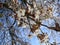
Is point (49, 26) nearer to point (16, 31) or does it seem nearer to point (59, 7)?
point (59, 7)

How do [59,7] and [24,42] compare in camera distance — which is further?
[59,7]

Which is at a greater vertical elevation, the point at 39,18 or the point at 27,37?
the point at 39,18

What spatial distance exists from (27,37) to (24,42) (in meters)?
0.09

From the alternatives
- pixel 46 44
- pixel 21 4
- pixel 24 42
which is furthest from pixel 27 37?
pixel 21 4

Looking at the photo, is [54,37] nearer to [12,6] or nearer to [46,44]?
[46,44]

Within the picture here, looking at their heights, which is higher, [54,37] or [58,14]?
[58,14]

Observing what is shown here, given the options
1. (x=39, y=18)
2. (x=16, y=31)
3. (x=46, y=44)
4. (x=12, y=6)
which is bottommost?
(x=46, y=44)

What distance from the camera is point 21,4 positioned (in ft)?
9.05

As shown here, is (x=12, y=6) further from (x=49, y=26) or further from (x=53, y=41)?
(x=53, y=41)

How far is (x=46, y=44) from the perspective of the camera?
105 inches

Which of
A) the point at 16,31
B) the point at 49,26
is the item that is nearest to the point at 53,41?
the point at 49,26

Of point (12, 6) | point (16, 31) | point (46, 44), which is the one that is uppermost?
point (12, 6)

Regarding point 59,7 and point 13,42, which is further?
point 59,7

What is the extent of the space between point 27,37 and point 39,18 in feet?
1.17
